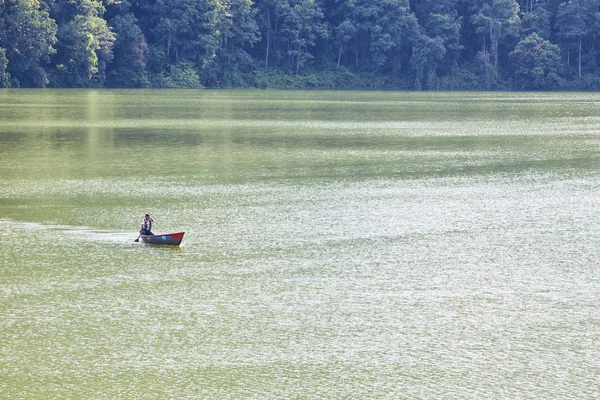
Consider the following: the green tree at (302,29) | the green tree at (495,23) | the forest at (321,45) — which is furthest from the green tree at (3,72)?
the green tree at (495,23)

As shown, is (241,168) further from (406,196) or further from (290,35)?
(290,35)

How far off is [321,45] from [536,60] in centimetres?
2421

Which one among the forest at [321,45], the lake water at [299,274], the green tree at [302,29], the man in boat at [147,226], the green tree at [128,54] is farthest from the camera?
the green tree at [302,29]

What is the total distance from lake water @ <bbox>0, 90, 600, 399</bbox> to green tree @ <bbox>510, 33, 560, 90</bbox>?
248 feet

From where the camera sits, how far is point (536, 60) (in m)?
114

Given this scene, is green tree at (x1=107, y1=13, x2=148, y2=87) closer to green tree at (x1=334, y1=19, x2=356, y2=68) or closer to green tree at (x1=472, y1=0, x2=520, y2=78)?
green tree at (x1=334, y1=19, x2=356, y2=68)

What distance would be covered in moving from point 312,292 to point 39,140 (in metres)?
28.6

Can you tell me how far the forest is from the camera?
97438 millimetres

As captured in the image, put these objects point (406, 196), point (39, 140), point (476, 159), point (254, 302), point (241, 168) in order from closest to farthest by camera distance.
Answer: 1. point (254, 302)
2. point (406, 196)
3. point (241, 168)
4. point (476, 159)
5. point (39, 140)

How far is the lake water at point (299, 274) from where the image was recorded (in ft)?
44.1

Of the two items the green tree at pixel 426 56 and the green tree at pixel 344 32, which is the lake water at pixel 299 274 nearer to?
the green tree at pixel 344 32

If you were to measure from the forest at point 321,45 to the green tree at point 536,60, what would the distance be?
142 mm

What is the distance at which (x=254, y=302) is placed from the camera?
16.9m

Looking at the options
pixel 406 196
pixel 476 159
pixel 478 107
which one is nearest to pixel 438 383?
pixel 406 196
